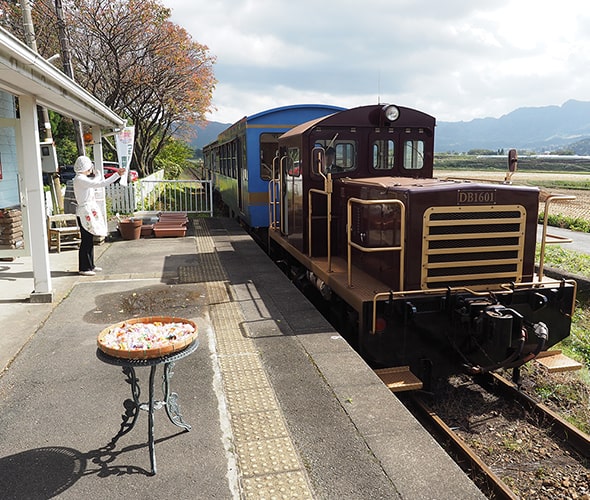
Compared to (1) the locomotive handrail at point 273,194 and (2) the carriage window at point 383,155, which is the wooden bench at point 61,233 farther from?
(2) the carriage window at point 383,155

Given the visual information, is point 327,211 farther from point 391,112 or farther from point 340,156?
point 391,112

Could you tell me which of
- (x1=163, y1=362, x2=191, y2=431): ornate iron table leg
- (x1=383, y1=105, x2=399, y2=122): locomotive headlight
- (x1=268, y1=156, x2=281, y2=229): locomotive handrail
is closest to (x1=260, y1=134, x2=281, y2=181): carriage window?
(x1=268, y1=156, x2=281, y2=229): locomotive handrail

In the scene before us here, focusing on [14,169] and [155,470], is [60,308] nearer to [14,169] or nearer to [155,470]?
[155,470]

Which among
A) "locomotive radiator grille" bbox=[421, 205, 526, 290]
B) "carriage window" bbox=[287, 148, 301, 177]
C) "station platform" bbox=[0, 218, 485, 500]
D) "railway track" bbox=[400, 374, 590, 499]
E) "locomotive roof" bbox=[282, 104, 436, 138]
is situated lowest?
"railway track" bbox=[400, 374, 590, 499]

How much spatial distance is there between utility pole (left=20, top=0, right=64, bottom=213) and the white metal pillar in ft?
15.0

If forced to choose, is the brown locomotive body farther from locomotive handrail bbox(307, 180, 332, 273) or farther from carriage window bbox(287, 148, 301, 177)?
carriage window bbox(287, 148, 301, 177)

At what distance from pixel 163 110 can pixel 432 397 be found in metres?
21.5

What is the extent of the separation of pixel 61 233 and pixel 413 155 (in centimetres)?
717

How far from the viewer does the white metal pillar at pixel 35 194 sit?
6348mm

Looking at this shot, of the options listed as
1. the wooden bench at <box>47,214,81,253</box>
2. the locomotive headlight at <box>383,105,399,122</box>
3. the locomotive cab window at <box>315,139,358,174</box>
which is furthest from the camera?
the wooden bench at <box>47,214,81,253</box>

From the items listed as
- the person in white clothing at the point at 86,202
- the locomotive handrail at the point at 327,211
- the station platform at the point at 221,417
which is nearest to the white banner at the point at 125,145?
the person in white clothing at the point at 86,202

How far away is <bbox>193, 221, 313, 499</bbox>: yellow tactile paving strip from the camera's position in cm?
289

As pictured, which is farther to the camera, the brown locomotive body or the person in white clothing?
the person in white clothing

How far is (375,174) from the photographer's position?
684cm
